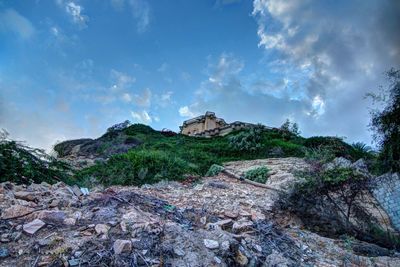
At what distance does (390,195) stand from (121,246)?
29.8 ft

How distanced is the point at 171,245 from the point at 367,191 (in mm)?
4615

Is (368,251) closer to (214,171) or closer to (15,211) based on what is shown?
(15,211)

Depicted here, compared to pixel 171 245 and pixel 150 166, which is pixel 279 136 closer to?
pixel 150 166

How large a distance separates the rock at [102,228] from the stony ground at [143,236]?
0.01m

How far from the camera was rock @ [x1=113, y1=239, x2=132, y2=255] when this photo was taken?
308cm

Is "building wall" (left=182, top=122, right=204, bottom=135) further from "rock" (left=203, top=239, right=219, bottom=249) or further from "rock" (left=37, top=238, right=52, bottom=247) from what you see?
"rock" (left=37, top=238, right=52, bottom=247)

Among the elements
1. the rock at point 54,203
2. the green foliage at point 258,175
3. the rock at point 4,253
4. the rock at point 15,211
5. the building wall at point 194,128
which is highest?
the building wall at point 194,128

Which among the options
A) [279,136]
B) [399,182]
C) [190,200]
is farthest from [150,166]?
[279,136]

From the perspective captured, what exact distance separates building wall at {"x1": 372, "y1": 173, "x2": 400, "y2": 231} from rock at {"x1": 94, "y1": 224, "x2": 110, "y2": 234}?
830cm

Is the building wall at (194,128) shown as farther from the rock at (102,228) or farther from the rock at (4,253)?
the rock at (4,253)

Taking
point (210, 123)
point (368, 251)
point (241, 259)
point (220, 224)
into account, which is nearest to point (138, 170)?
point (220, 224)

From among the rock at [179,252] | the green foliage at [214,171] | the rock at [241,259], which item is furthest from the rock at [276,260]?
the green foliage at [214,171]

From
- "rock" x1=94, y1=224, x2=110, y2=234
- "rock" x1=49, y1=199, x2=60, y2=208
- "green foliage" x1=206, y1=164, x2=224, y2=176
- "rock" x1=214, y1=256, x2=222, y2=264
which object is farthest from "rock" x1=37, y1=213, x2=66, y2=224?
"green foliage" x1=206, y1=164, x2=224, y2=176

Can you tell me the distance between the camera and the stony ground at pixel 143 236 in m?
3.05
